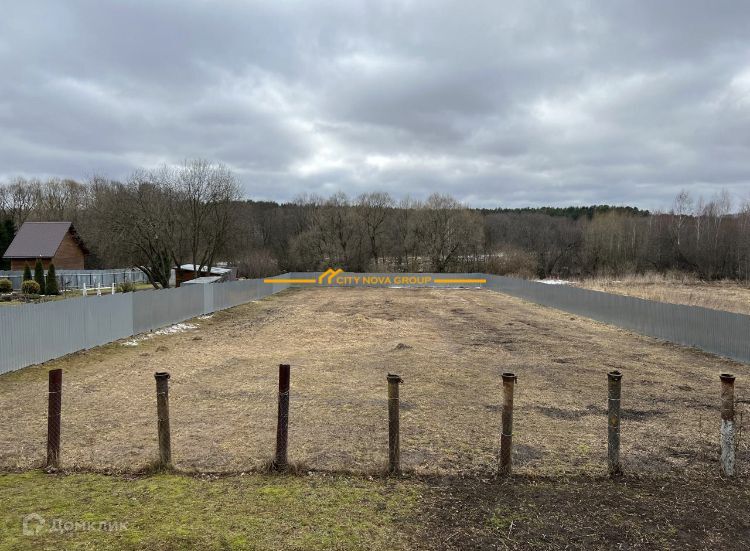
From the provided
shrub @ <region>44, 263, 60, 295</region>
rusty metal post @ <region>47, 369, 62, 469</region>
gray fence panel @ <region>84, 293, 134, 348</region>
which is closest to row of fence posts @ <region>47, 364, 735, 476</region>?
rusty metal post @ <region>47, 369, 62, 469</region>

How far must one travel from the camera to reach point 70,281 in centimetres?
4316

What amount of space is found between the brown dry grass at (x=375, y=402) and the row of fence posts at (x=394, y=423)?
30 cm

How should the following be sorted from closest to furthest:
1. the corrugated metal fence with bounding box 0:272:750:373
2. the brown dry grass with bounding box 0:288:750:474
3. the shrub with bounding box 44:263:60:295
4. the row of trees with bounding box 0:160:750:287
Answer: the brown dry grass with bounding box 0:288:750:474 < the corrugated metal fence with bounding box 0:272:750:373 < the shrub with bounding box 44:263:60:295 < the row of trees with bounding box 0:160:750:287

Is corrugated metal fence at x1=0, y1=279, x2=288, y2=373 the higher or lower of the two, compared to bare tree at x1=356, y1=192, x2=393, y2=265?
lower

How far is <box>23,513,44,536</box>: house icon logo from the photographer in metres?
3.87

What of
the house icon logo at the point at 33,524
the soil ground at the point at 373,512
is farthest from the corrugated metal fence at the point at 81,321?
the house icon logo at the point at 33,524

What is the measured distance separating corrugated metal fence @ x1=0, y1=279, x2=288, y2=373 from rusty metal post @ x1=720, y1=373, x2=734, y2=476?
12.4 metres

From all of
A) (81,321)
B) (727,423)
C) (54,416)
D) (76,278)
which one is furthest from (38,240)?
(727,423)

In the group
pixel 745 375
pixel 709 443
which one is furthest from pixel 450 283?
pixel 709 443

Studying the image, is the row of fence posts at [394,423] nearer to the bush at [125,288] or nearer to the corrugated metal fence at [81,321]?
the corrugated metal fence at [81,321]

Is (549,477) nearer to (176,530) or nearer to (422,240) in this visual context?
(176,530)

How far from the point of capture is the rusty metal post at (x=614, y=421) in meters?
5.05

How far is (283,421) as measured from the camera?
5117 millimetres

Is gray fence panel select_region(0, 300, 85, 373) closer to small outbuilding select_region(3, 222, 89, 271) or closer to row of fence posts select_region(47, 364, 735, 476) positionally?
row of fence posts select_region(47, 364, 735, 476)
